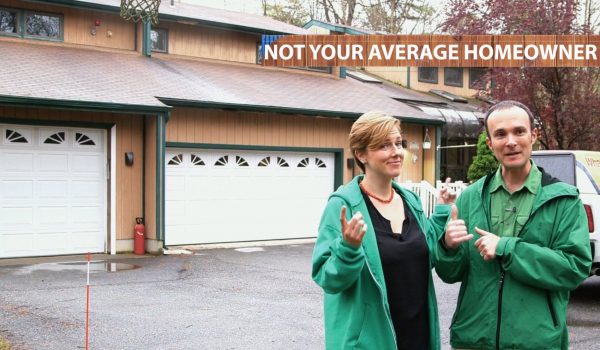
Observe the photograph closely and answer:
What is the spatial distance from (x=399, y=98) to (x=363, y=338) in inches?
768

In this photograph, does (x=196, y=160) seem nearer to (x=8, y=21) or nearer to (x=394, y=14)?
(x=8, y=21)

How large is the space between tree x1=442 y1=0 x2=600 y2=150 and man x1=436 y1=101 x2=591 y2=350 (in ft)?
50.8

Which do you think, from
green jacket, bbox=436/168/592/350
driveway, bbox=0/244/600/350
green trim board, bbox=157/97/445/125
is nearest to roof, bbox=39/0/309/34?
green trim board, bbox=157/97/445/125

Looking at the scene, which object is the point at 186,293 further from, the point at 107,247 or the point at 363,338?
the point at 363,338

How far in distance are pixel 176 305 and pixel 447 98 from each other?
1842cm

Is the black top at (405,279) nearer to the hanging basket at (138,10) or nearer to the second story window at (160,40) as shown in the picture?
the hanging basket at (138,10)

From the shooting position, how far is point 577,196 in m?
3.09

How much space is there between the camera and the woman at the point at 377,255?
3.05m

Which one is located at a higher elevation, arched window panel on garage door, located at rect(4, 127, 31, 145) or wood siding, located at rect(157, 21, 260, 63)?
wood siding, located at rect(157, 21, 260, 63)

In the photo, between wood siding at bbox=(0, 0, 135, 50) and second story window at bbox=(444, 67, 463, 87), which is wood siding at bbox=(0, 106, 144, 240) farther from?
second story window at bbox=(444, 67, 463, 87)

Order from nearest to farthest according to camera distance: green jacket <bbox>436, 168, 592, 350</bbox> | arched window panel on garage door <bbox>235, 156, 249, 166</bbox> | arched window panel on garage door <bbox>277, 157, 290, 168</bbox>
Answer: green jacket <bbox>436, 168, 592, 350</bbox> → arched window panel on garage door <bbox>235, 156, 249, 166</bbox> → arched window panel on garage door <bbox>277, 157, 290, 168</bbox>

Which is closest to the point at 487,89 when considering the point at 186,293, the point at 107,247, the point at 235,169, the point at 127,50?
the point at 235,169

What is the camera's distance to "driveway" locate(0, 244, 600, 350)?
24.1 feet

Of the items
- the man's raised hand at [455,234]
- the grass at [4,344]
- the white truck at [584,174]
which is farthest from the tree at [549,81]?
the man's raised hand at [455,234]
